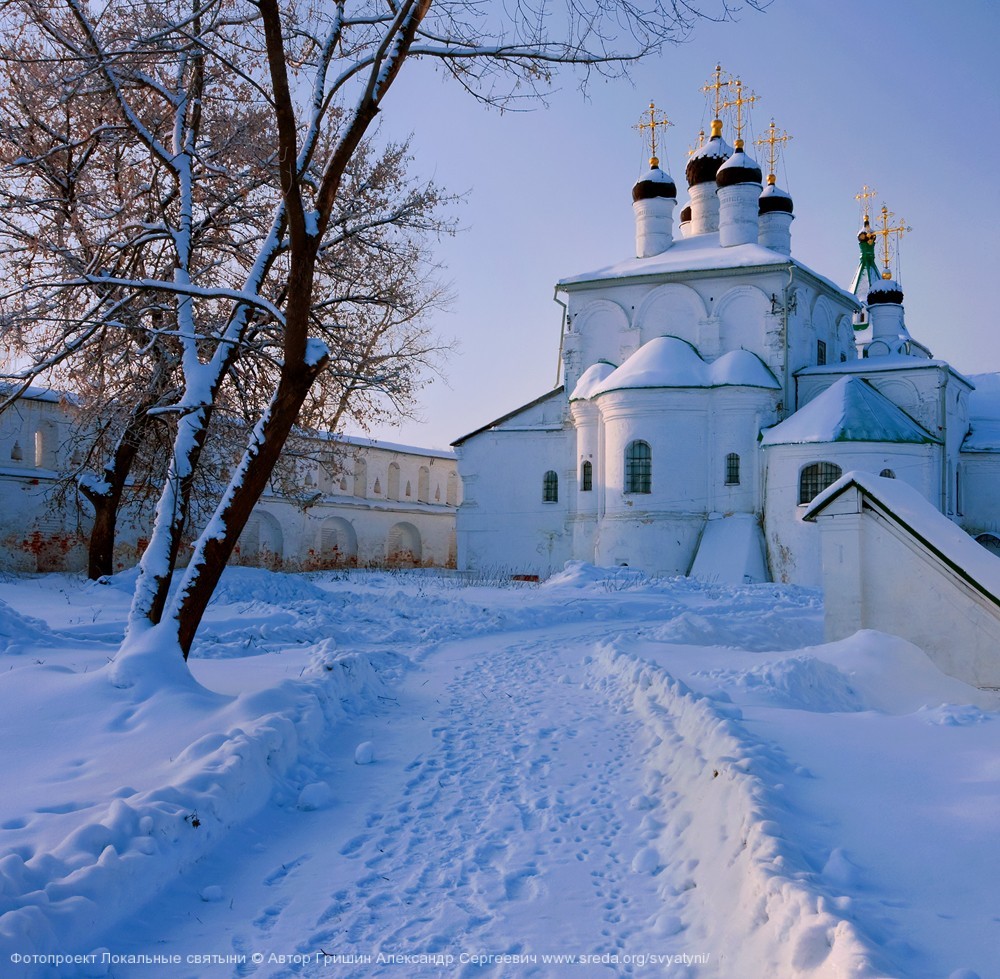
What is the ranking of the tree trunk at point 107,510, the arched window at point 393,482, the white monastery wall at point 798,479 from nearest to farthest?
the tree trunk at point 107,510
the white monastery wall at point 798,479
the arched window at point 393,482

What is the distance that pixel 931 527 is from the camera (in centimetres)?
939

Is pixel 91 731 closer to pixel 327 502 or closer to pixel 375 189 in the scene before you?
pixel 375 189

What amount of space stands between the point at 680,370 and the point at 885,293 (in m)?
10.9

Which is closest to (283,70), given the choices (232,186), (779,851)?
(232,186)

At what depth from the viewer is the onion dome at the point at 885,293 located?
103ft

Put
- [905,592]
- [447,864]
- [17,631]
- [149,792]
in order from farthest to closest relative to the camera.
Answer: [17,631] → [905,592] → [149,792] → [447,864]

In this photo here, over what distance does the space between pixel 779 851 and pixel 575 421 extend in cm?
2393

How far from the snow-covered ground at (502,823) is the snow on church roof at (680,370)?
648 inches

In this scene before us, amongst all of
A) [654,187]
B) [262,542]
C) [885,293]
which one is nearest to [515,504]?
[262,542]

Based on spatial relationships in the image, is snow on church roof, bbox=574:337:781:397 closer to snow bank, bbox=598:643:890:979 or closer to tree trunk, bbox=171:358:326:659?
tree trunk, bbox=171:358:326:659

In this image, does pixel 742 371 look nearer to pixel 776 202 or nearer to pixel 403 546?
pixel 776 202

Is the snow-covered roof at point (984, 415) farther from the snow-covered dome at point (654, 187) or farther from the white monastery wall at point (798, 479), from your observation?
the snow-covered dome at point (654, 187)

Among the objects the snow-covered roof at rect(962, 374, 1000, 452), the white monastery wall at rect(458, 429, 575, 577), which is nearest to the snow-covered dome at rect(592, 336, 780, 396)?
the white monastery wall at rect(458, 429, 575, 577)

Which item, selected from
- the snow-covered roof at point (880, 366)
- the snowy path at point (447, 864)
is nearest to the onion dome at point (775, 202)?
the snow-covered roof at point (880, 366)
